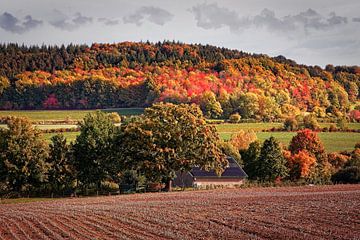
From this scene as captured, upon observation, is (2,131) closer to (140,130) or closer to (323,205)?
(140,130)

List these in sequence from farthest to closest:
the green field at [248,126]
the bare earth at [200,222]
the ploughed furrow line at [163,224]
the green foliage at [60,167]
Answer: the green field at [248,126], the green foliage at [60,167], the ploughed furrow line at [163,224], the bare earth at [200,222]

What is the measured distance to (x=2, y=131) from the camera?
68.3 metres

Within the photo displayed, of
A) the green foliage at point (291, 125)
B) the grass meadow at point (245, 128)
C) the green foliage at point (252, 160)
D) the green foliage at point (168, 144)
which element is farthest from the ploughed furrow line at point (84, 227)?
the green foliage at point (291, 125)

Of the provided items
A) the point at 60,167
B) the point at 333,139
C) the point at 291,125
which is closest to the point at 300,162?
the point at 333,139

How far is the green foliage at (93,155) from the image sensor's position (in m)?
70.8

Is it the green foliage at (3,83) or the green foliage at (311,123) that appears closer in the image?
the green foliage at (311,123)

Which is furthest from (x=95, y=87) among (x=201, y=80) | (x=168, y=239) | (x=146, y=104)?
(x=168, y=239)

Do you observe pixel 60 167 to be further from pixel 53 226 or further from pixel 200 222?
pixel 200 222

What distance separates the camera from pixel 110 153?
233 feet

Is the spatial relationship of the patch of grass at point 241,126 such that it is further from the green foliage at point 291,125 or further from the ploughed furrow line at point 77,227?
the ploughed furrow line at point 77,227

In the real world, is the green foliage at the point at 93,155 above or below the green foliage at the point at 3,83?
below

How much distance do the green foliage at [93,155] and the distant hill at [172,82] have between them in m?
67.5

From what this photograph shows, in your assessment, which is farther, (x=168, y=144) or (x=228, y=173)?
(x=228, y=173)

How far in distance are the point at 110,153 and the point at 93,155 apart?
92.3 inches
